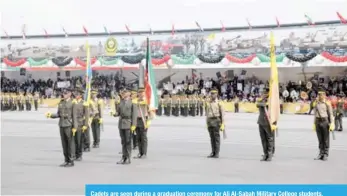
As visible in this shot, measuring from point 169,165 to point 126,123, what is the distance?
4.32 feet

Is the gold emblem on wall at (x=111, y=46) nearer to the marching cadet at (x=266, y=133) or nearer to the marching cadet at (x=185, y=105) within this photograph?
the marching cadet at (x=185, y=105)

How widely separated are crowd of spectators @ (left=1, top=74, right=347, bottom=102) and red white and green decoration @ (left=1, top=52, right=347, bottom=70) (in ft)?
5.50

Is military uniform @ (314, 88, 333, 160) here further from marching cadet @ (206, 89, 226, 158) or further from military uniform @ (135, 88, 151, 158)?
military uniform @ (135, 88, 151, 158)

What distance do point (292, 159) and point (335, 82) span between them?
2508 cm

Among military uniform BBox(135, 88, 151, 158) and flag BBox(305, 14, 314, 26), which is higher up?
flag BBox(305, 14, 314, 26)

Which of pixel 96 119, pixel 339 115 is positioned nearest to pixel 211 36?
pixel 339 115

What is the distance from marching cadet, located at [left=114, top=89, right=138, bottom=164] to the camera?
35.8 feet

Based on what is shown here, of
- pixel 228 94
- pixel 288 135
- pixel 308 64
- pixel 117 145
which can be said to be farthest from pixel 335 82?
pixel 117 145

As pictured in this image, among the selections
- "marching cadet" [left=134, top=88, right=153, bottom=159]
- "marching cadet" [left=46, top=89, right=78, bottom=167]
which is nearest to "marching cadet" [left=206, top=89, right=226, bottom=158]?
"marching cadet" [left=134, top=88, right=153, bottom=159]

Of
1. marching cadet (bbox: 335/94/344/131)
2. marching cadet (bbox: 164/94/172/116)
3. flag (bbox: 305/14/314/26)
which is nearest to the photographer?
marching cadet (bbox: 335/94/344/131)

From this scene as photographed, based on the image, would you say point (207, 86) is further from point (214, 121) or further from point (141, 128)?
point (141, 128)

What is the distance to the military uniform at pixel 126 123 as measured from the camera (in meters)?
10.9

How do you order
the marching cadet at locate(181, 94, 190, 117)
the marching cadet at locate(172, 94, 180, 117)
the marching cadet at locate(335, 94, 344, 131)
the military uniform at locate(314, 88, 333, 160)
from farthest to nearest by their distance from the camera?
the marching cadet at locate(172, 94, 180, 117)
the marching cadet at locate(181, 94, 190, 117)
the marching cadet at locate(335, 94, 344, 131)
the military uniform at locate(314, 88, 333, 160)

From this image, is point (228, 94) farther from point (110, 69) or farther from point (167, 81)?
point (110, 69)
